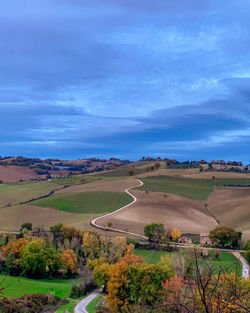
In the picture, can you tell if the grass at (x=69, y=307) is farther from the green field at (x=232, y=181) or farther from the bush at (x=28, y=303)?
the green field at (x=232, y=181)

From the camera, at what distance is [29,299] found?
42.4m

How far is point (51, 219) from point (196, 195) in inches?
2124

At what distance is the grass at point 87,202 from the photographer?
10494 cm

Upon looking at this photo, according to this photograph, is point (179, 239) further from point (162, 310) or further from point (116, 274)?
point (162, 310)

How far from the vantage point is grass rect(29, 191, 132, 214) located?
10494 centimetres

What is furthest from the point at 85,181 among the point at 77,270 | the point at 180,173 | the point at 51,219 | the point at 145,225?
the point at 77,270

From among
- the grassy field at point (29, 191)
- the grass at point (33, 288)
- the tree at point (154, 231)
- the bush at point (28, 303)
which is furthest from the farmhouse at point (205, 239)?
the grassy field at point (29, 191)

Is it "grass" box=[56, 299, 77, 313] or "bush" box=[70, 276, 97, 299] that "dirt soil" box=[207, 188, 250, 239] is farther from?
"grass" box=[56, 299, 77, 313]

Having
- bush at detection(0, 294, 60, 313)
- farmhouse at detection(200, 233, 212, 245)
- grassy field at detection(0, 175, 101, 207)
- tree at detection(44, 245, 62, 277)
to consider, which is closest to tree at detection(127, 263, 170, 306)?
bush at detection(0, 294, 60, 313)

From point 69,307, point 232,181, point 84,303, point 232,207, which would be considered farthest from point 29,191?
point 69,307

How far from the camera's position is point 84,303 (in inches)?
1757

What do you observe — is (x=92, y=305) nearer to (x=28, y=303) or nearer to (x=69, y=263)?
(x=28, y=303)

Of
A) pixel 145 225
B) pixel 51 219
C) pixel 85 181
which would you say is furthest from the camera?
pixel 85 181

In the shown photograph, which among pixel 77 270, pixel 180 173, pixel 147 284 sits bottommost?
pixel 77 270
